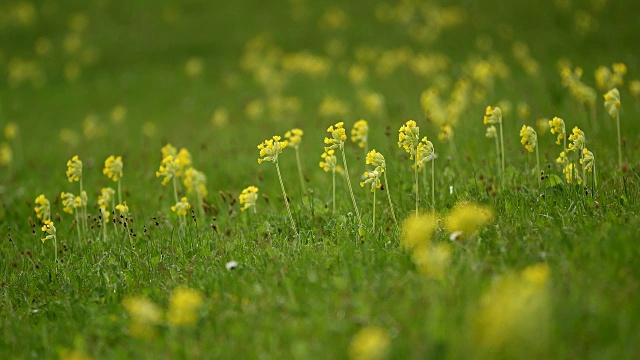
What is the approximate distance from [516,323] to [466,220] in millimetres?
1015

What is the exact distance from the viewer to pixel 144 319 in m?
3.45

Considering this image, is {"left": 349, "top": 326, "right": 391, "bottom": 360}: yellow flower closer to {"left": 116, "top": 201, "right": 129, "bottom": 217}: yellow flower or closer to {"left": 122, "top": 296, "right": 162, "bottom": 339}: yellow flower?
{"left": 122, "top": 296, "right": 162, "bottom": 339}: yellow flower

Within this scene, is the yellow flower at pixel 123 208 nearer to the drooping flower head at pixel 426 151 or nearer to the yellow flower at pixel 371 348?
the drooping flower head at pixel 426 151

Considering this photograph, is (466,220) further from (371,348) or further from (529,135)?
(529,135)

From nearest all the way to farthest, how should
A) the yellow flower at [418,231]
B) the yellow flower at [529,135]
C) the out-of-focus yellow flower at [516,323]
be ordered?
the out-of-focus yellow flower at [516,323] → the yellow flower at [418,231] → the yellow flower at [529,135]

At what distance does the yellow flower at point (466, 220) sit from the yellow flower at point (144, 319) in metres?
1.84

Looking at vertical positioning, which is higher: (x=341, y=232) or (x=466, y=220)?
(x=466, y=220)

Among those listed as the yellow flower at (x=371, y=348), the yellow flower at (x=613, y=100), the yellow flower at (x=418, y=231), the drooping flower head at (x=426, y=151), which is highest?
the yellow flower at (x=613, y=100)

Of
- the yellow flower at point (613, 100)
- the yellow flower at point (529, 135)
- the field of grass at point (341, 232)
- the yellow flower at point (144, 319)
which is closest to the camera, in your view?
the field of grass at point (341, 232)

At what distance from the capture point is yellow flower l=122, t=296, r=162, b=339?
3.43 metres

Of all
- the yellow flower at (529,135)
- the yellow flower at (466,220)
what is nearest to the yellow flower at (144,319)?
the yellow flower at (466,220)

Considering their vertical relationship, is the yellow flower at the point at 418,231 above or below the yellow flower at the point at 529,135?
below

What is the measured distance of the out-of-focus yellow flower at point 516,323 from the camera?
8.80 feet

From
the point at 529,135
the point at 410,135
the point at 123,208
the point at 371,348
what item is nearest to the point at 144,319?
the point at 371,348
